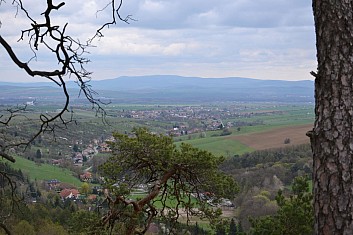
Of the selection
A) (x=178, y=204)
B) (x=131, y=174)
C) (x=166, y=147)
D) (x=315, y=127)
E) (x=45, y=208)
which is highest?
(x=315, y=127)

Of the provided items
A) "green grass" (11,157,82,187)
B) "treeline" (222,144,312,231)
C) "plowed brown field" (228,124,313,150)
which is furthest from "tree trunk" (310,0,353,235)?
"plowed brown field" (228,124,313,150)

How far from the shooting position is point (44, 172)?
111 ft

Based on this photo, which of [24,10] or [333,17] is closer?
[333,17]

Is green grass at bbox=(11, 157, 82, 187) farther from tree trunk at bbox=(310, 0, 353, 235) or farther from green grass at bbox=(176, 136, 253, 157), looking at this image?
tree trunk at bbox=(310, 0, 353, 235)

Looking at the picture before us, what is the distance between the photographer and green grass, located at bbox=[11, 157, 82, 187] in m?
31.0

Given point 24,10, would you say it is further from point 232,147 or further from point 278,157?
point 232,147

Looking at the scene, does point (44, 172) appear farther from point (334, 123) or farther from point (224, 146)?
point (334, 123)

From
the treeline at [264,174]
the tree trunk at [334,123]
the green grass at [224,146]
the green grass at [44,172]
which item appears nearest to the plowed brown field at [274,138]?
the green grass at [224,146]

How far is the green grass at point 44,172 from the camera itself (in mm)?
31031

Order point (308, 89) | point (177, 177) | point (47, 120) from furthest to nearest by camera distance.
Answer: point (308, 89)
point (177, 177)
point (47, 120)

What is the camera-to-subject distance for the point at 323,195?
6.40 feet

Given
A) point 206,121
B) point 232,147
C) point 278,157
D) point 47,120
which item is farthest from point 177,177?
point 206,121

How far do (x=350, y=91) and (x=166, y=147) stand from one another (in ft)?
13.7

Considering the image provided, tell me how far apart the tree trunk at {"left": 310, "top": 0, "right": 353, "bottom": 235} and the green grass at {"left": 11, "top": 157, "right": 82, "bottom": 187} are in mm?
28696
